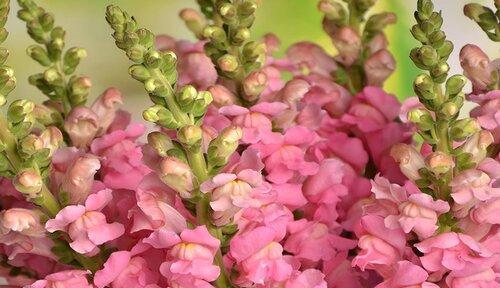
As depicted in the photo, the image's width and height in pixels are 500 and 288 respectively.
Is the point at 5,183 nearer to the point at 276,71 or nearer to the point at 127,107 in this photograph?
the point at 276,71

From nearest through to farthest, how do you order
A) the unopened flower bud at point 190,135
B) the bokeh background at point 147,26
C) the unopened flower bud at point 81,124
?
the unopened flower bud at point 190,135 → the unopened flower bud at point 81,124 → the bokeh background at point 147,26

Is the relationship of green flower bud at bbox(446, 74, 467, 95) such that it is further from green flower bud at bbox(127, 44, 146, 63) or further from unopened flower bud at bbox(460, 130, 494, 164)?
green flower bud at bbox(127, 44, 146, 63)

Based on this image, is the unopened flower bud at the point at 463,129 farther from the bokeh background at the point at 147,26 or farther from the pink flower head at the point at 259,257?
the bokeh background at the point at 147,26

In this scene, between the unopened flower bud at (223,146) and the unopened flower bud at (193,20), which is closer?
the unopened flower bud at (223,146)

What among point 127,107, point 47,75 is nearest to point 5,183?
point 47,75

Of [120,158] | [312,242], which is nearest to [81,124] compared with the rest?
[120,158]

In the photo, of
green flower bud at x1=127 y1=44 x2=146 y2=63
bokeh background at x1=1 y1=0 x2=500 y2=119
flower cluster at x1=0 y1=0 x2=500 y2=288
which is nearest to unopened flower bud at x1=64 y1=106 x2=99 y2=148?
flower cluster at x1=0 y1=0 x2=500 y2=288

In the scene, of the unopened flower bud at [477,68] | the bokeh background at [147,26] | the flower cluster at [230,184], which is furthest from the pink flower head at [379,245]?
the bokeh background at [147,26]
